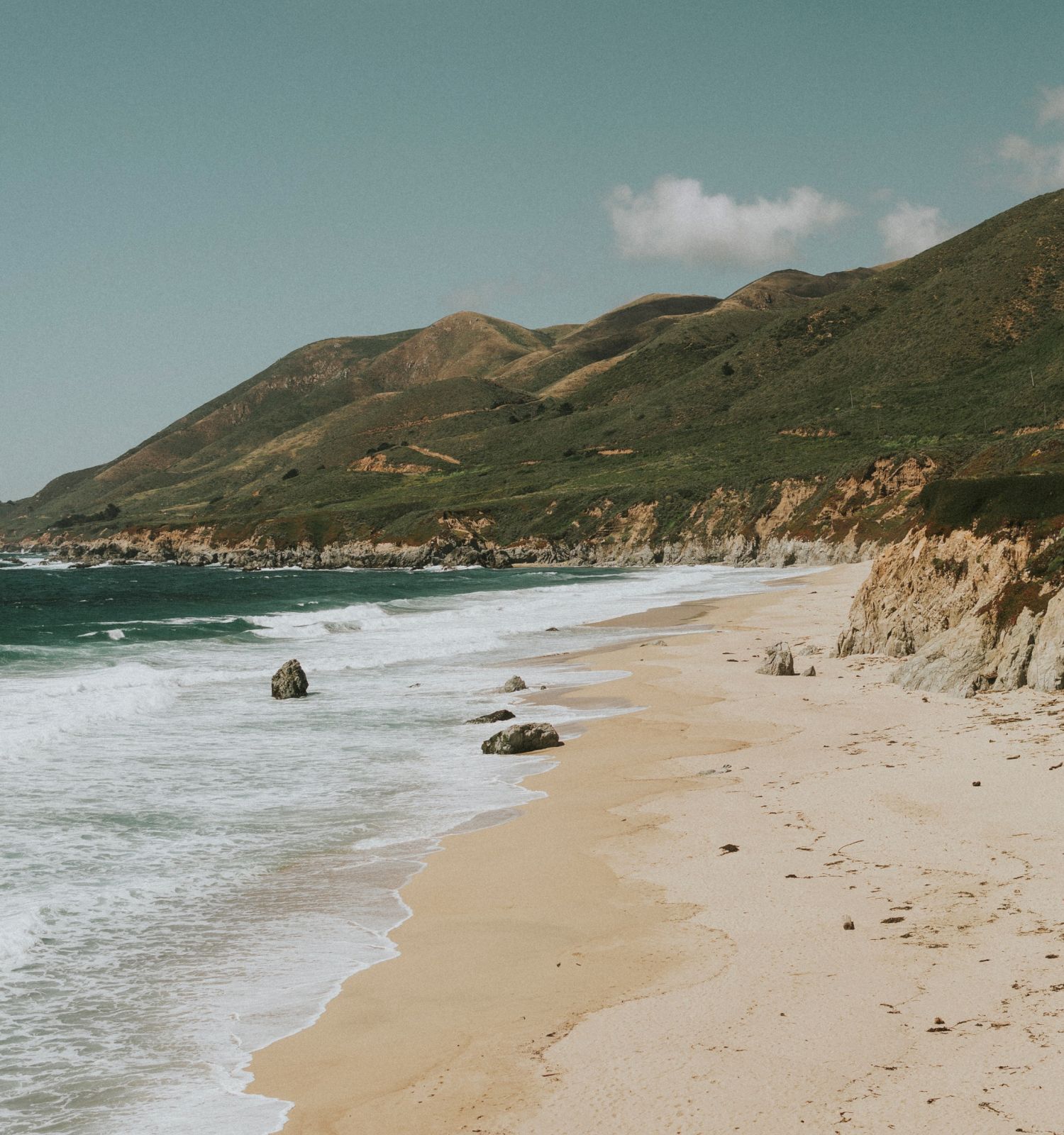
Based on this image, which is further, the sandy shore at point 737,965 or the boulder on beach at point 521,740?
the boulder on beach at point 521,740

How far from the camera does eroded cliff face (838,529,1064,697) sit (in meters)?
19.8

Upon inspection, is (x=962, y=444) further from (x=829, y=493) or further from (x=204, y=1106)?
(x=204, y=1106)

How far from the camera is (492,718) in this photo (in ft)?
76.5

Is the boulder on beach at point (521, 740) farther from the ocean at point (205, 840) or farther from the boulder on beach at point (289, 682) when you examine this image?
the boulder on beach at point (289, 682)

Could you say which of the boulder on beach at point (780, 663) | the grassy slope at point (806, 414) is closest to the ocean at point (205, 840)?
the boulder on beach at point (780, 663)

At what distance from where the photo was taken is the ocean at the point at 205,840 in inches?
319

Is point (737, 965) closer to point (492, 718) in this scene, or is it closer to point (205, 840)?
point (205, 840)

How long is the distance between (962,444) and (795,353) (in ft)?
281

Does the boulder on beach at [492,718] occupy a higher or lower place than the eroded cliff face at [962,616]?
lower

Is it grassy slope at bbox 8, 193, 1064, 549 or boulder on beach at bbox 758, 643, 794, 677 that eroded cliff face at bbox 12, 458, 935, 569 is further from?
boulder on beach at bbox 758, 643, 794, 677

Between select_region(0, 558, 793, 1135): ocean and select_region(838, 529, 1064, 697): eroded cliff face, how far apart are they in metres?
8.04

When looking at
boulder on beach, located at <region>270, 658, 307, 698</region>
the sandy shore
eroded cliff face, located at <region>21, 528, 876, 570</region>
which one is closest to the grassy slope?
eroded cliff face, located at <region>21, 528, 876, 570</region>

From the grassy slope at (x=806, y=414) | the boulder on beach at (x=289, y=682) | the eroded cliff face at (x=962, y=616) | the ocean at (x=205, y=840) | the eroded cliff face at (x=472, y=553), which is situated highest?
the grassy slope at (x=806, y=414)

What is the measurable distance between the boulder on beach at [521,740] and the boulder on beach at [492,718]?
2288mm
